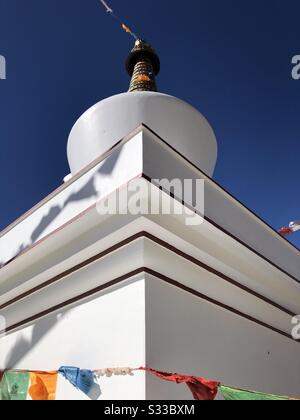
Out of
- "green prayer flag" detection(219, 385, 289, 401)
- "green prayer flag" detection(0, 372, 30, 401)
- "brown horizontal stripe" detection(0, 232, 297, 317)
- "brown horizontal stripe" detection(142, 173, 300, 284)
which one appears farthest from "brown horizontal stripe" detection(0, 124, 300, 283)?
"green prayer flag" detection(0, 372, 30, 401)

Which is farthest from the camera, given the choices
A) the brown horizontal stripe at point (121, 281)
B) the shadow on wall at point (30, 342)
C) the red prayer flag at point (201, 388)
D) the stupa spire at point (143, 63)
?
the stupa spire at point (143, 63)

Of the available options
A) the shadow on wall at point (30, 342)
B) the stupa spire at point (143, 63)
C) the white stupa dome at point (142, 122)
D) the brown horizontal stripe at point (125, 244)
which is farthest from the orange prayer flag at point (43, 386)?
the stupa spire at point (143, 63)

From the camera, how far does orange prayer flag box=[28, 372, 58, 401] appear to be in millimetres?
3658

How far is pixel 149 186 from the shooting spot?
11.3 feet

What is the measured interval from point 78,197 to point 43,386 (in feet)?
5.89

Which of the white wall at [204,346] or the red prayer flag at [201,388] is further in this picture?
the white wall at [204,346]

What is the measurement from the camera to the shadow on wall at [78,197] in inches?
158

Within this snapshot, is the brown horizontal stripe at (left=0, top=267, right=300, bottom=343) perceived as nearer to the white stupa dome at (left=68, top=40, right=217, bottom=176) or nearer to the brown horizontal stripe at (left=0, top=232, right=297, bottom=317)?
the brown horizontal stripe at (left=0, top=232, right=297, bottom=317)

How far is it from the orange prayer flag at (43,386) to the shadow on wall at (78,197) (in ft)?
4.42

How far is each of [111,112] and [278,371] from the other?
12.9 feet

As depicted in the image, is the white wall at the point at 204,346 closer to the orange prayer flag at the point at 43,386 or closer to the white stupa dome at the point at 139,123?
the orange prayer flag at the point at 43,386

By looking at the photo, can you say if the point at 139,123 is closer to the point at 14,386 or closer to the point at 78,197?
the point at 78,197
